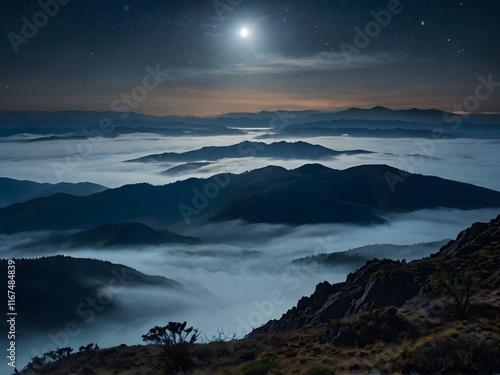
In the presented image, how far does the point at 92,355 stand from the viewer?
41.6m

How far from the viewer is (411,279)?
52406 millimetres

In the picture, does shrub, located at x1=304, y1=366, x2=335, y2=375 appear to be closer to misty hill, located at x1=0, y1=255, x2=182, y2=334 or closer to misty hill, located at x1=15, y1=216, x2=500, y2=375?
misty hill, located at x1=15, y1=216, x2=500, y2=375

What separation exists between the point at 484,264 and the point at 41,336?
14524 centimetres

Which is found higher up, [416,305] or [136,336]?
[416,305]

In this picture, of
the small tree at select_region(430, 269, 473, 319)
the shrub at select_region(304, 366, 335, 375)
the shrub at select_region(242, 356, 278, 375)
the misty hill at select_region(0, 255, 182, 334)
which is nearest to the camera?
the shrub at select_region(304, 366, 335, 375)

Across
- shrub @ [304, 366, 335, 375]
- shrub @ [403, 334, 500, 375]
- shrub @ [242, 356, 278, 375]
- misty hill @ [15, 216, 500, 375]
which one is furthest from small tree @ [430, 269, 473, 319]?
shrub @ [242, 356, 278, 375]

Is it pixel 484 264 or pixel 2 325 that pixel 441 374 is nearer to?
pixel 484 264

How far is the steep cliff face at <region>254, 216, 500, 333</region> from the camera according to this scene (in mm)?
44938

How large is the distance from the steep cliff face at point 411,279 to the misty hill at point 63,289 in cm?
11496

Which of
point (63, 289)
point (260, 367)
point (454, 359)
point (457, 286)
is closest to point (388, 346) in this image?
point (454, 359)

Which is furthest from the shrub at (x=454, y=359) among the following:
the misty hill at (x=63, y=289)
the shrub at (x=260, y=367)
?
the misty hill at (x=63, y=289)

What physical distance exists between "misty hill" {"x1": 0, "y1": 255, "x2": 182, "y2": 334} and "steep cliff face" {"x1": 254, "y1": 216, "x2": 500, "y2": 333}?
114964 millimetres

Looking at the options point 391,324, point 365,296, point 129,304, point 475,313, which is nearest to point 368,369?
point 391,324

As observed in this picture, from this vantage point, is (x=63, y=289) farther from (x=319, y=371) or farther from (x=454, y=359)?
(x=454, y=359)
